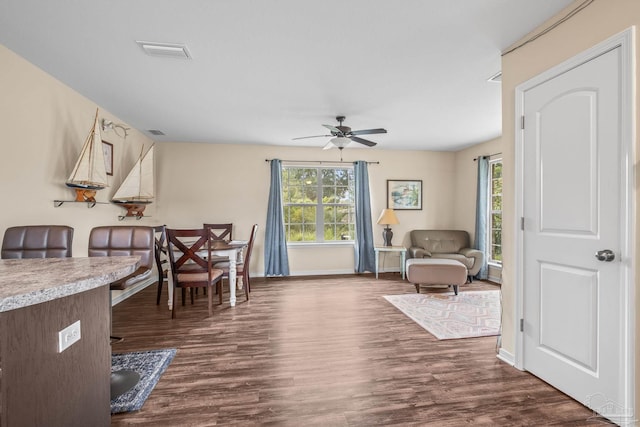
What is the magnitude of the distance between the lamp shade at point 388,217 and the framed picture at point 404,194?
44cm

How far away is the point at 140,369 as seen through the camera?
2223mm

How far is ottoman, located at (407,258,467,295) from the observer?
13.7ft

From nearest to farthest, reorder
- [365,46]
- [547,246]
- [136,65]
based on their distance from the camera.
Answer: [547,246]
[365,46]
[136,65]


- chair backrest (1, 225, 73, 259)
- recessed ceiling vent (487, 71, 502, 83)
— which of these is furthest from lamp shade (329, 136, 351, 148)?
chair backrest (1, 225, 73, 259)

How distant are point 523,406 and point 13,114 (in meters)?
4.26

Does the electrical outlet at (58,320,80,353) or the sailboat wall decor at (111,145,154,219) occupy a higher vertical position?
the sailboat wall decor at (111,145,154,219)

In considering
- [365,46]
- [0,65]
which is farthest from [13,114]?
[365,46]

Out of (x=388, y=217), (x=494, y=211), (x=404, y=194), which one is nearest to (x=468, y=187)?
(x=494, y=211)

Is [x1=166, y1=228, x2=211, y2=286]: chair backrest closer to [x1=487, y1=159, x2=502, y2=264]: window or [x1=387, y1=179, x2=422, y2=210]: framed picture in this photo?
[x1=387, y1=179, x2=422, y2=210]: framed picture

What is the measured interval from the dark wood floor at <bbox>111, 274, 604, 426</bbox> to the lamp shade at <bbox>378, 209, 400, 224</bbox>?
2214 mm

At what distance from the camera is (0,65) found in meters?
2.32

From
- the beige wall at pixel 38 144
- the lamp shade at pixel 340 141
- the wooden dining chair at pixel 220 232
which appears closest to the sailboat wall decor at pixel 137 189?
the beige wall at pixel 38 144

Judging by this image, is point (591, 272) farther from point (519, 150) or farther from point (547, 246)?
point (519, 150)

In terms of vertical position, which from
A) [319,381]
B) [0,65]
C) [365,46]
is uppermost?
[365,46]
